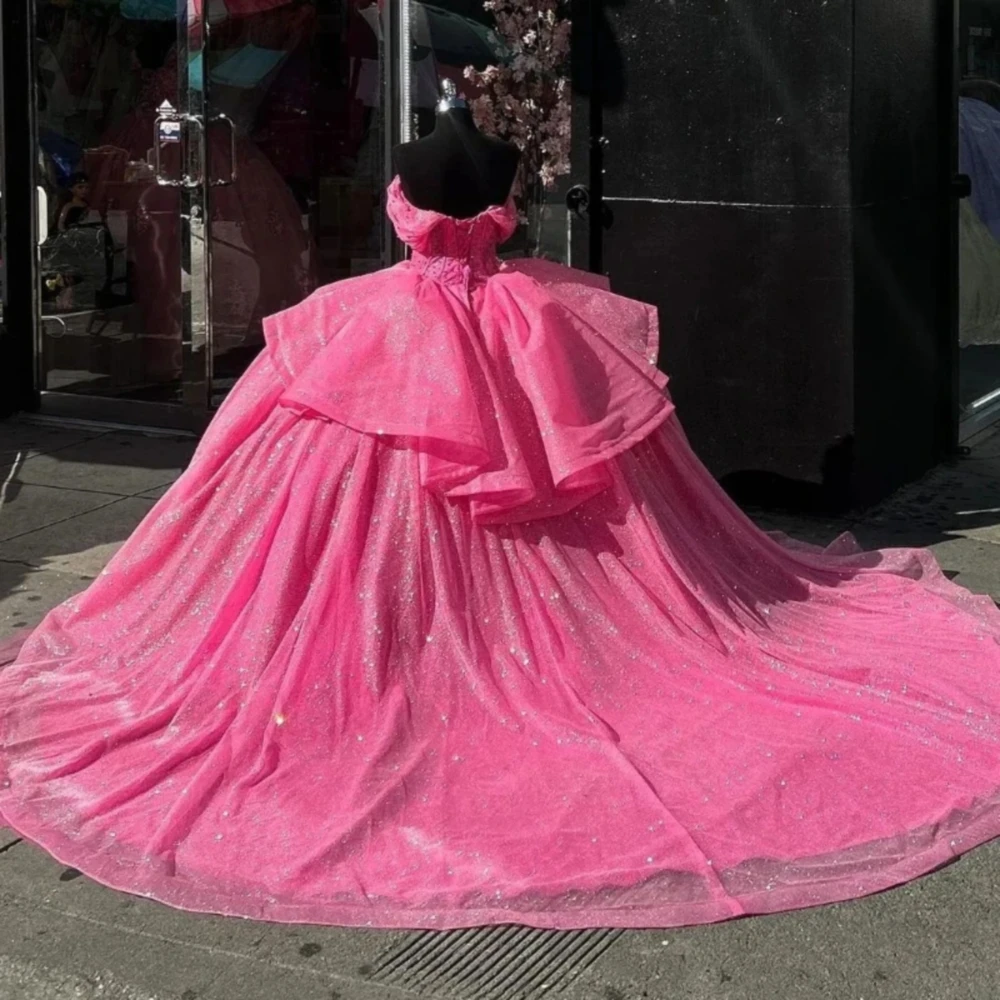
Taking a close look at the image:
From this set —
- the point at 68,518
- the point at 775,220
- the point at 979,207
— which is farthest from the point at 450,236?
the point at 979,207

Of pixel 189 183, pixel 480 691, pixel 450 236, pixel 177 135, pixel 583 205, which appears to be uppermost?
pixel 177 135

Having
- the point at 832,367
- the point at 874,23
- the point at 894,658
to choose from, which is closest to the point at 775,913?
the point at 894,658

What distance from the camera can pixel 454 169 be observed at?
4.03m

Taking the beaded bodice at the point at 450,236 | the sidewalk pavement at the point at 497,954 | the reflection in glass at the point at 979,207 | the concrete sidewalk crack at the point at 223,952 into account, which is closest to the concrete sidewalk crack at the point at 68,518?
the beaded bodice at the point at 450,236

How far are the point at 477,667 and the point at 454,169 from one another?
127 cm

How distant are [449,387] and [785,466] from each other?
2.52 metres

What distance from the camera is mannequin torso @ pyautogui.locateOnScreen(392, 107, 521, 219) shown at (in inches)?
159

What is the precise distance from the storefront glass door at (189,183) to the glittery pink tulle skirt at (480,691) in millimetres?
3387

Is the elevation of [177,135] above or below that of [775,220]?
above

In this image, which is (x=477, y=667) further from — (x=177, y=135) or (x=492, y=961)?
(x=177, y=135)

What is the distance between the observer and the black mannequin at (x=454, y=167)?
13.2ft

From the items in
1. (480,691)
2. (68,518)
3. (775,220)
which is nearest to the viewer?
(480,691)

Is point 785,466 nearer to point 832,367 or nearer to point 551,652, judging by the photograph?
point 832,367

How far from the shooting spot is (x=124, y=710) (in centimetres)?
377
